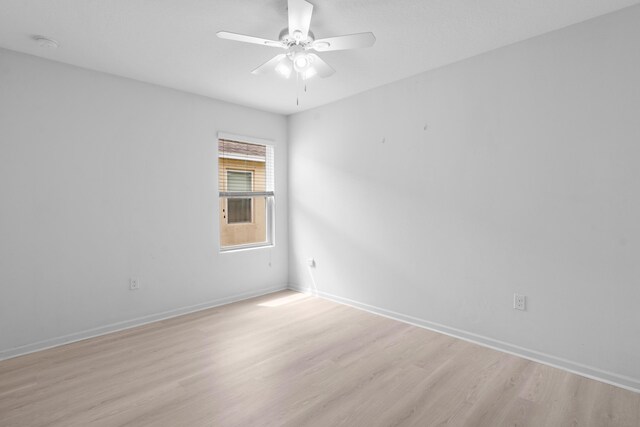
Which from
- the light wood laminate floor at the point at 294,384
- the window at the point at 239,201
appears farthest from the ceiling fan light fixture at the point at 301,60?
the light wood laminate floor at the point at 294,384

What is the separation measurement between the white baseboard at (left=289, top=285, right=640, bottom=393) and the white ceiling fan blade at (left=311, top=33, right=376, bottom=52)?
2.51m

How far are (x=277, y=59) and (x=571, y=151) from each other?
2.22 meters

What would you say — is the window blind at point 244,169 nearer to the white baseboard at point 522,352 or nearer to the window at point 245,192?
the window at point 245,192

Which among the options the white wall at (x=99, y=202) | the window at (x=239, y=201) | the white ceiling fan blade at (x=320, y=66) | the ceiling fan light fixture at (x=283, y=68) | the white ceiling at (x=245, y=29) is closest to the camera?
the white ceiling at (x=245, y=29)

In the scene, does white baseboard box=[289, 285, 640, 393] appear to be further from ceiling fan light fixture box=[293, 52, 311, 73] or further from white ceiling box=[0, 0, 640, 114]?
ceiling fan light fixture box=[293, 52, 311, 73]

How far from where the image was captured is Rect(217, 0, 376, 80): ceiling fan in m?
1.95

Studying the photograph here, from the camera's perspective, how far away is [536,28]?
2402mm

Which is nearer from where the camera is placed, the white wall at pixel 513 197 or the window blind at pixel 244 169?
the white wall at pixel 513 197

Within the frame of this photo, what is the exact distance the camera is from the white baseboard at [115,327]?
2709 mm

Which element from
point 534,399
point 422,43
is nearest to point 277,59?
point 422,43

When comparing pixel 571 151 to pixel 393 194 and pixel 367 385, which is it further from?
Result: pixel 367 385

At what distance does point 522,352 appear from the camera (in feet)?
8.59

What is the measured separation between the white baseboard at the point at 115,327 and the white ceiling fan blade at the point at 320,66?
2.85 m

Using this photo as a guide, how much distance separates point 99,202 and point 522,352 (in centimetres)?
388
